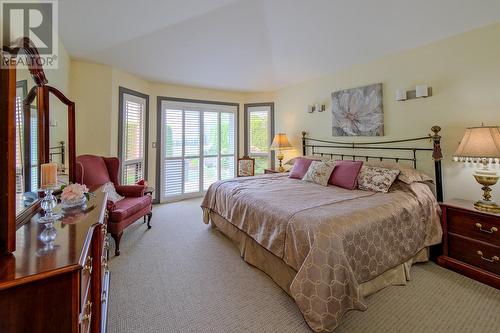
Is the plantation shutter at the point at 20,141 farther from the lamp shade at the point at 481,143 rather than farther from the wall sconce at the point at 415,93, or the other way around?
the wall sconce at the point at 415,93

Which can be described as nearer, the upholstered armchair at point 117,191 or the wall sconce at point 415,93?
the upholstered armchair at point 117,191

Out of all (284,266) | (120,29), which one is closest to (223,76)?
(120,29)

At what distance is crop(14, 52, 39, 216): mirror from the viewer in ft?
4.07

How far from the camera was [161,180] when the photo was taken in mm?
4855

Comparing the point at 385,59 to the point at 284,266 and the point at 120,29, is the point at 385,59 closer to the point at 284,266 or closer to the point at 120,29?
the point at 284,266

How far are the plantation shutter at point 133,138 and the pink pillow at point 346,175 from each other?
3462 mm

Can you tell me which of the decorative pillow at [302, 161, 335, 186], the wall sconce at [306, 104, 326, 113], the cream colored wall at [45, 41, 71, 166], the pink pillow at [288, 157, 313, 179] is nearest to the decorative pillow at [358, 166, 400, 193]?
the decorative pillow at [302, 161, 335, 186]

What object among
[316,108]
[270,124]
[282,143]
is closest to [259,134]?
[270,124]

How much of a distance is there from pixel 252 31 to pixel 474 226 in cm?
355

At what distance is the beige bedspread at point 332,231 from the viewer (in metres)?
1.62

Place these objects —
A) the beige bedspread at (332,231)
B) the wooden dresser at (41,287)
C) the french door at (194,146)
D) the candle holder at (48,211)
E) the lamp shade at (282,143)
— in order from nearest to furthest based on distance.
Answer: the wooden dresser at (41,287)
the candle holder at (48,211)
the beige bedspread at (332,231)
the lamp shade at (282,143)
the french door at (194,146)

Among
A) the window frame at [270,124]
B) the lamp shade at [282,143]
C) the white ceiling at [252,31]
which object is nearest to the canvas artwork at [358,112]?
the white ceiling at [252,31]

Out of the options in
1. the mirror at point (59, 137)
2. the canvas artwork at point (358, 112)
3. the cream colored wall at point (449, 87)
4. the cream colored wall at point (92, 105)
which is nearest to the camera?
the mirror at point (59, 137)

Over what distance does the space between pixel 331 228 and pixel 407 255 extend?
3.58 feet
